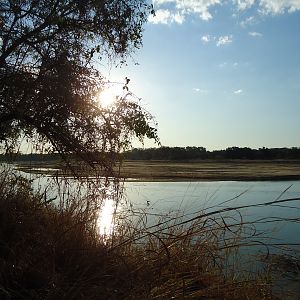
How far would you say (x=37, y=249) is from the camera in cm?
470

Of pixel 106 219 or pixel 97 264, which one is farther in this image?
pixel 106 219

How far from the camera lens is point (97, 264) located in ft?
15.3

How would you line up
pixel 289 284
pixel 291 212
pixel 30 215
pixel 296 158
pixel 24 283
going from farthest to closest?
pixel 296 158 → pixel 291 212 → pixel 289 284 → pixel 30 215 → pixel 24 283

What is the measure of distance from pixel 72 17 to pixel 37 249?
5.31 m

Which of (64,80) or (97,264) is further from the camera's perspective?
(64,80)

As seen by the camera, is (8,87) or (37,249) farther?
(8,87)

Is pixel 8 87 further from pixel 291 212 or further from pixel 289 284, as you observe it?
pixel 291 212

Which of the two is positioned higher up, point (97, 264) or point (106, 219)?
point (106, 219)

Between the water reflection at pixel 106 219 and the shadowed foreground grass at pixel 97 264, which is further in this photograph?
the water reflection at pixel 106 219

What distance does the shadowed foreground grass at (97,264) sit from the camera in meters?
4.19

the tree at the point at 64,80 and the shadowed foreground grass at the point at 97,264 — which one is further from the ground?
the tree at the point at 64,80

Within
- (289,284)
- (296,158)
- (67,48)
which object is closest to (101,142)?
(67,48)

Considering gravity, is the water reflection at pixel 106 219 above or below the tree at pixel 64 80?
below

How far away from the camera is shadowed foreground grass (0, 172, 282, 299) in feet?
13.7
